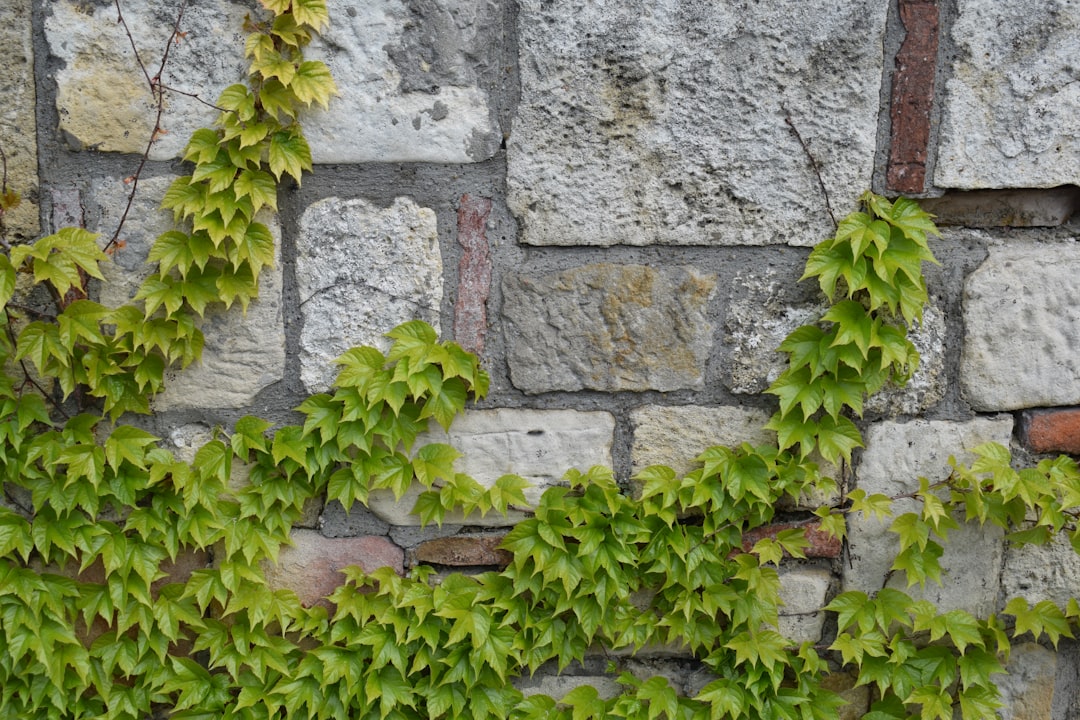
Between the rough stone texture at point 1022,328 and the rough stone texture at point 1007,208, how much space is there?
0.19ft

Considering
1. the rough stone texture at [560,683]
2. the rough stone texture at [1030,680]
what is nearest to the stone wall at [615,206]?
the rough stone texture at [1030,680]

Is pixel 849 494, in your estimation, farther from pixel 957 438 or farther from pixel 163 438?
pixel 163 438

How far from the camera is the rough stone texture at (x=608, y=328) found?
5.40ft

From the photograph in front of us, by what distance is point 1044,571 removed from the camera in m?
1.74

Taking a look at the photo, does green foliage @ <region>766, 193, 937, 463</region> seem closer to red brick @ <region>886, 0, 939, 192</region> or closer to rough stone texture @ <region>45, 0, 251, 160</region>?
red brick @ <region>886, 0, 939, 192</region>

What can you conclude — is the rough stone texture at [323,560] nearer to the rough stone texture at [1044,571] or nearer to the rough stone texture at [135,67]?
the rough stone texture at [135,67]

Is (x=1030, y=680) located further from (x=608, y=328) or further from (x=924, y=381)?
(x=608, y=328)

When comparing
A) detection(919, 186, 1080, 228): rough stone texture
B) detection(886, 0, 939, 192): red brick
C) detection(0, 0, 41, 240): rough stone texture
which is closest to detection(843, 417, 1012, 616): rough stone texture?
detection(919, 186, 1080, 228): rough stone texture

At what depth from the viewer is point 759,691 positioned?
172cm

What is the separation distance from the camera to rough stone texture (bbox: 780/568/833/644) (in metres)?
1.74

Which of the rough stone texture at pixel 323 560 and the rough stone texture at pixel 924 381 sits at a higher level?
the rough stone texture at pixel 924 381

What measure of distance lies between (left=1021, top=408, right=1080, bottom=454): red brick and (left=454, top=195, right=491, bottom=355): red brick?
119 centimetres

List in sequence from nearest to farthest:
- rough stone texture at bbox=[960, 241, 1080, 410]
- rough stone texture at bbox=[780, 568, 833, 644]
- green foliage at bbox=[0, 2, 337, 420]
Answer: green foliage at bbox=[0, 2, 337, 420], rough stone texture at bbox=[960, 241, 1080, 410], rough stone texture at bbox=[780, 568, 833, 644]

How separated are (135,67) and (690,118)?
3.64ft
